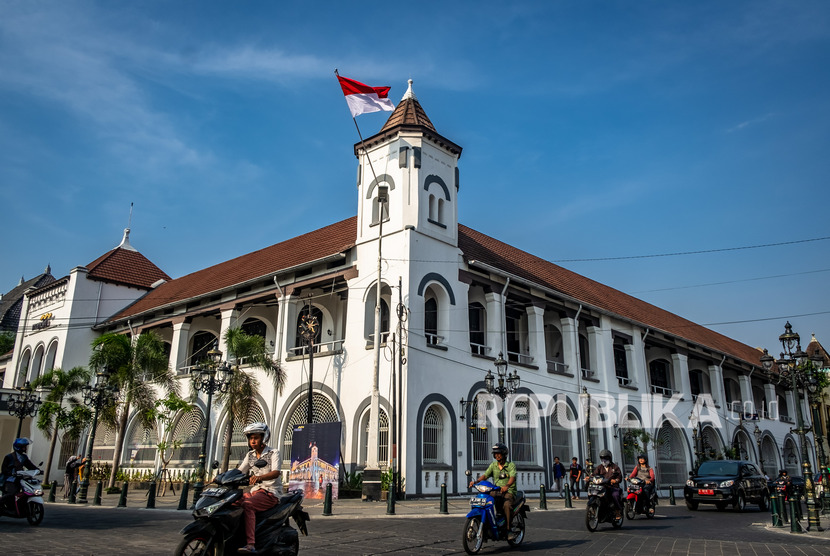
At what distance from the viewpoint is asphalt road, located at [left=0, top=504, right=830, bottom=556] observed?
8.56 m

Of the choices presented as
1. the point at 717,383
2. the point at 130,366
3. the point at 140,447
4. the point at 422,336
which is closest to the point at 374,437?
the point at 422,336

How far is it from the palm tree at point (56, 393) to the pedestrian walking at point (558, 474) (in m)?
21.5

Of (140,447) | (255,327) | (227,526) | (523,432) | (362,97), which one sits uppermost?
(362,97)

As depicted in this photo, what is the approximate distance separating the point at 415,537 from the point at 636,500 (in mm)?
6589

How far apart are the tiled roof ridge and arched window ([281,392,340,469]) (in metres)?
7.84

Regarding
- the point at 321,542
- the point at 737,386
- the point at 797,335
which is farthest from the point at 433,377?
the point at 737,386

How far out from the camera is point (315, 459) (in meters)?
21.0

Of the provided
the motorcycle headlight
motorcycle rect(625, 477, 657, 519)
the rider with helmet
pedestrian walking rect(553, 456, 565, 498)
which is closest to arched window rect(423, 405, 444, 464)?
pedestrian walking rect(553, 456, 565, 498)

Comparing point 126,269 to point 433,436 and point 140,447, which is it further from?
point 433,436

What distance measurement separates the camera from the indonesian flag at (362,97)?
842 inches

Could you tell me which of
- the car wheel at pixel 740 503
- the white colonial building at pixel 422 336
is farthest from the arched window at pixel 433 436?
the car wheel at pixel 740 503

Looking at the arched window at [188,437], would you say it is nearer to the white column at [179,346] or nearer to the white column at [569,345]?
the white column at [179,346]

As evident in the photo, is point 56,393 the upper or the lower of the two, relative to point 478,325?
lower

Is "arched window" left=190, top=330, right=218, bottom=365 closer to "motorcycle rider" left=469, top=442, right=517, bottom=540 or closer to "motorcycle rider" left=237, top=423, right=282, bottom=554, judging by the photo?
"motorcycle rider" left=469, top=442, right=517, bottom=540
